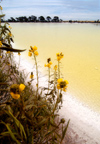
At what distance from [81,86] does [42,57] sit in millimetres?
1136

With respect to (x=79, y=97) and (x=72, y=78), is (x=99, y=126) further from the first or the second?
(x=72, y=78)

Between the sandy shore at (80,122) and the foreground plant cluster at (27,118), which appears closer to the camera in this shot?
the foreground plant cluster at (27,118)

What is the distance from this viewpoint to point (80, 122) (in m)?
0.91

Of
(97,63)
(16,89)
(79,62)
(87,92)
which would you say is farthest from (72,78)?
(16,89)

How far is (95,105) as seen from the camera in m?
1.10

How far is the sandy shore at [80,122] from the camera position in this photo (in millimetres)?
782

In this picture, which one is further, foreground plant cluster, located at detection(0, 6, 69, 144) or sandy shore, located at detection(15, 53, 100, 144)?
sandy shore, located at detection(15, 53, 100, 144)

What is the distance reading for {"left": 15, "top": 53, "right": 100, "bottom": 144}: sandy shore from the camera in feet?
2.57

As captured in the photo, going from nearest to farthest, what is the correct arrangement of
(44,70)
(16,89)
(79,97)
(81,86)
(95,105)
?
(16,89) → (95,105) → (79,97) → (81,86) → (44,70)

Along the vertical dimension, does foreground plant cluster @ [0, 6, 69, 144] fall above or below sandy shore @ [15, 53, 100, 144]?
above

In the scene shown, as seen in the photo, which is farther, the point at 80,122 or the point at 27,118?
the point at 80,122

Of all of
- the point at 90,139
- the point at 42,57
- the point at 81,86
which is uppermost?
the point at 42,57

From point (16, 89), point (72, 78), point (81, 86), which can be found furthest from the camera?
point (72, 78)

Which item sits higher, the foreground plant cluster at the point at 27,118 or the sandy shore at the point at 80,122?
the foreground plant cluster at the point at 27,118
